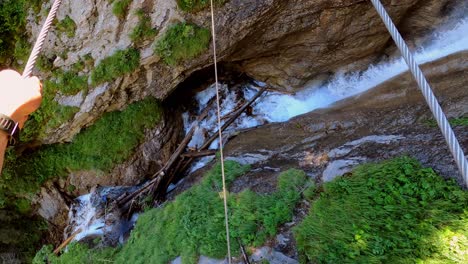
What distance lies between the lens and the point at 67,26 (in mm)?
5547

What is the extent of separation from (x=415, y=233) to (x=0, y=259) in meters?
7.59

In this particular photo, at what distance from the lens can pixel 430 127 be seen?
4.43 meters

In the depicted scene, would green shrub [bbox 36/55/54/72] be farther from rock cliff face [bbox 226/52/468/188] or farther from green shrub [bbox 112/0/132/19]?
rock cliff face [bbox 226/52/468/188]

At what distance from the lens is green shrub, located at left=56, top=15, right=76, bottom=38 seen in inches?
217

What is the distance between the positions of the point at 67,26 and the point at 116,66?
3.13 ft

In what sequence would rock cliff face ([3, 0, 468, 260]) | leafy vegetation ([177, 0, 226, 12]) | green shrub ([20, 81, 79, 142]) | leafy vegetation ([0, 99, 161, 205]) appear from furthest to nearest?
leafy vegetation ([0, 99, 161, 205]) → green shrub ([20, 81, 79, 142]) → leafy vegetation ([177, 0, 226, 12]) → rock cliff face ([3, 0, 468, 260])

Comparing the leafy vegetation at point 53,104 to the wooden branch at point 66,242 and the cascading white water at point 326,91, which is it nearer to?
the wooden branch at point 66,242

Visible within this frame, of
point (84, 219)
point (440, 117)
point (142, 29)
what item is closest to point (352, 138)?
point (440, 117)

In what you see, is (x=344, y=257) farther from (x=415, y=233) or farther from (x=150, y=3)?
(x=150, y=3)

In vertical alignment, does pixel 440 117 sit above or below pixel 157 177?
above

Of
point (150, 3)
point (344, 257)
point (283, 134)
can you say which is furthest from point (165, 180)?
point (344, 257)

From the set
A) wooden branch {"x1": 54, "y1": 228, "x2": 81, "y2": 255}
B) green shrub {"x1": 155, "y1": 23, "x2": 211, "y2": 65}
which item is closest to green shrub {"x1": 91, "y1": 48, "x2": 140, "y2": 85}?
green shrub {"x1": 155, "y1": 23, "x2": 211, "y2": 65}

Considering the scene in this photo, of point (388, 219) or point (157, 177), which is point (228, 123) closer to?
point (157, 177)

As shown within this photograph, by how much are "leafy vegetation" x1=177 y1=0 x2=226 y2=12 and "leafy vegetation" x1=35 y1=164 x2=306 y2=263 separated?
2451 mm
